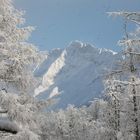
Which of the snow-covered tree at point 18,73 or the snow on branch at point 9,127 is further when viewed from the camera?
the snow-covered tree at point 18,73

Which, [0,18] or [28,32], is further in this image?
[28,32]

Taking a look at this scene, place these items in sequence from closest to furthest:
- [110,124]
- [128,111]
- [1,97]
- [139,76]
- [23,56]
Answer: [139,76], [1,97], [23,56], [128,111], [110,124]

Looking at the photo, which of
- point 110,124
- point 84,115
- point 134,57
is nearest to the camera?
point 134,57

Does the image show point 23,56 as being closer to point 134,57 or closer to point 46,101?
point 46,101

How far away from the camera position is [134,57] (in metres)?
9.75

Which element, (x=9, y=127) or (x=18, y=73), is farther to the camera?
(x=18, y=73)

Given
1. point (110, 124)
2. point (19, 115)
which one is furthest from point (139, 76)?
point (110, 124)

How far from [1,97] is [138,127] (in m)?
14.3

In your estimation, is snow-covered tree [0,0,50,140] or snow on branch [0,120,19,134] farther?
snow-covered tree [0,0,50,140]

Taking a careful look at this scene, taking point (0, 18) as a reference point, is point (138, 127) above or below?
below

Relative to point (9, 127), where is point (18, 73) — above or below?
above

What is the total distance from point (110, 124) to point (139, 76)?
2461cm

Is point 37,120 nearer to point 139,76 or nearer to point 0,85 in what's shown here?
point 0,85

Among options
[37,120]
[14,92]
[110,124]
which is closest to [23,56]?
[14,92]
